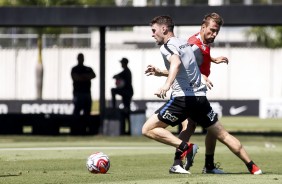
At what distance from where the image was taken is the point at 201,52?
1286cm

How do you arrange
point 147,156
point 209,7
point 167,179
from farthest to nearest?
point 209,7 → point 147,156 → point 167,179

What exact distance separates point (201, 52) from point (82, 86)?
556 inches

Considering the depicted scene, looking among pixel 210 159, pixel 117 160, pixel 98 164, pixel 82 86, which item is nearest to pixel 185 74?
pixel 210 159

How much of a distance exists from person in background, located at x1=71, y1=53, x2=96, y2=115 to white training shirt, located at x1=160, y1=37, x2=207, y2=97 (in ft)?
46.5

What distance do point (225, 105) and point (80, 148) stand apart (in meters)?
19.2

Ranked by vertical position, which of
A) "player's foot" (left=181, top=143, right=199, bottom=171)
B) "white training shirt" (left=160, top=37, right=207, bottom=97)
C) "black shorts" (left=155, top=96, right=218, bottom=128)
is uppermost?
"white training shirt" (left=160, top=37, right=207, bottom=97)

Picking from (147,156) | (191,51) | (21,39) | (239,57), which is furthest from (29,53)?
(191,51)

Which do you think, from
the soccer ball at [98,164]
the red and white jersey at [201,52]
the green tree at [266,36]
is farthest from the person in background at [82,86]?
the green tree at [266,36]

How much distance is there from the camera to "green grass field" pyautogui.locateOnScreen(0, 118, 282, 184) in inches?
467

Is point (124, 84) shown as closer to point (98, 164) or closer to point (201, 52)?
point (201, 52)

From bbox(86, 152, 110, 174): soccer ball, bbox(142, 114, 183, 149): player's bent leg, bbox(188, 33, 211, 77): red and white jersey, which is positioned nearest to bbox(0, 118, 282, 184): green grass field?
bbox(86, 152, 110, 174): soccer ball

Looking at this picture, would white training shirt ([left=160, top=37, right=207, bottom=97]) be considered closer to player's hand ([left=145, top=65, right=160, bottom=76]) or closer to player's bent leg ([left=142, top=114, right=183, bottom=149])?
player's hand ([left=145, top=65, right=160, bottom=76])

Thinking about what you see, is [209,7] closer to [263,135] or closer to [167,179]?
Answer: [263,135]

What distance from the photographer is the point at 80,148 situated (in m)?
19.6
